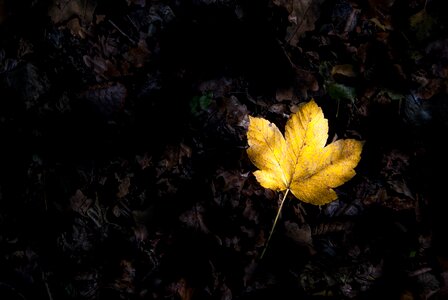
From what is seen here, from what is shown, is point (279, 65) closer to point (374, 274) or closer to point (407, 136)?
point (407, 136)

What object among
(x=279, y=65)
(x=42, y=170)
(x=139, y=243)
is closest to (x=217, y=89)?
(x=279, y=65)

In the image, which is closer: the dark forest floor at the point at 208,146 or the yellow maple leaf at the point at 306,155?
the yellow maple leaf at the point at 306,155

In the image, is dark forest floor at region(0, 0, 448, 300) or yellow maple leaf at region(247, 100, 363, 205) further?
dark forest floor at region(0, 0, 448, 300)

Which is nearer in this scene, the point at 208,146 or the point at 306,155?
the point at 306,155
